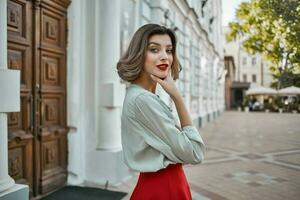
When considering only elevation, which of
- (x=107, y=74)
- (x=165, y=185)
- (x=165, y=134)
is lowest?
(x=165, y=185)

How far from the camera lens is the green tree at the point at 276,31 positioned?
3.91 metres

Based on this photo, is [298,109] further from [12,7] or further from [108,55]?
[12,7]

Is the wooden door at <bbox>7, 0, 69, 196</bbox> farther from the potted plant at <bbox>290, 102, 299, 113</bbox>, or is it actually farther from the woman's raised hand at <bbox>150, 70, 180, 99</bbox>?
the potted plant at <bbox>290, 102, 299, 113</bbox>

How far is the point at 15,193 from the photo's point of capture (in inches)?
116

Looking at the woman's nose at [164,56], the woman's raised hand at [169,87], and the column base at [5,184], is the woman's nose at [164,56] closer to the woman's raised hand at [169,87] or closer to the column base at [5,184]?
the woman's raised hand at [169,87]

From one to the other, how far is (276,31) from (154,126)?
3.30 m

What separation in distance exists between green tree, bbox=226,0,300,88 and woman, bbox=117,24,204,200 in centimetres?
281

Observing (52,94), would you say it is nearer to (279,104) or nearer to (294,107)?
(279,104)

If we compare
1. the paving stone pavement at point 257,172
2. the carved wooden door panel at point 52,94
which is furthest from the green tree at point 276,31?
the carved wooden door panel at point 52,94

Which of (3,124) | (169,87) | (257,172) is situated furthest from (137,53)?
(257,172)

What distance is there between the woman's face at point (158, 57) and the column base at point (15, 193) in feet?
6.73

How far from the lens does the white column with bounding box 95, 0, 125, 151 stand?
5039 millimetres

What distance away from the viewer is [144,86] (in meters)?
1.54

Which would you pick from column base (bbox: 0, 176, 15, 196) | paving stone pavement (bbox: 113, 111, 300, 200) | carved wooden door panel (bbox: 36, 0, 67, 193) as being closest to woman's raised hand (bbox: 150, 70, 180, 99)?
column base (bbox: 0, 176, 15, 196)
